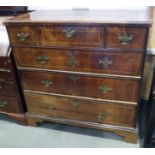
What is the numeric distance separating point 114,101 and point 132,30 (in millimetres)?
536

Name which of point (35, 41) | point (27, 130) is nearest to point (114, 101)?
point (35, 41)

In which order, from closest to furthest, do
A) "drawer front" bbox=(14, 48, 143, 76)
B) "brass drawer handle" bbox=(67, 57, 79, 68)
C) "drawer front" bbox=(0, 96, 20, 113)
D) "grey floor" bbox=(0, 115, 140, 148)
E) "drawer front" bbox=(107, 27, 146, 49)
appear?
"drawer front" bbox=(107, 27, 146, 49)
"drawer front" bbox=(14, 48, 143, 76)
"brass drawer handle" bbox=(67, 57, 79, 68)
"grey floor" bbox=(0, 115, 140, 148)
"drawer front" bbox=(0, 96, 20, 113)

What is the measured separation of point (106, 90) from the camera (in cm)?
134

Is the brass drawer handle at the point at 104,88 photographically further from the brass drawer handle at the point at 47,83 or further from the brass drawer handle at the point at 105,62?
the brass drawer handle at the point at 47,83

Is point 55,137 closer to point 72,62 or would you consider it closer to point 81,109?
point 81,109

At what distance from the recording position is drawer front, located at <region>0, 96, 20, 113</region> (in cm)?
165

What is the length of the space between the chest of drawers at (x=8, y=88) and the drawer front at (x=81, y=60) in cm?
9

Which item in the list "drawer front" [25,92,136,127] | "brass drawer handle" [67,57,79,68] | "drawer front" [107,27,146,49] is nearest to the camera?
"drawer front" [107,27,146,49]

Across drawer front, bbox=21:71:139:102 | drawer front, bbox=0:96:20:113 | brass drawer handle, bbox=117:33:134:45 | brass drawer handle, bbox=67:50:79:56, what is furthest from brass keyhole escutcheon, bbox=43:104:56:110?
brass drawer handle, bbox=117:33:134:45

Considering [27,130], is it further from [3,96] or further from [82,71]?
[82,71]

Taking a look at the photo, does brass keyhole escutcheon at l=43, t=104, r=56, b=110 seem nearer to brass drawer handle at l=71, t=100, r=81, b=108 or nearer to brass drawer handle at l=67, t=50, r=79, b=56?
brass drawer handle at l=71, t=100, r=81, b=108

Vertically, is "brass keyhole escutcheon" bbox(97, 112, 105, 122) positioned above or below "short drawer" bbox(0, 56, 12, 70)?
below

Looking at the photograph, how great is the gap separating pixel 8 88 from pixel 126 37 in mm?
1044

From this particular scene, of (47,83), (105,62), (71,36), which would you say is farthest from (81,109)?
(71,36)
